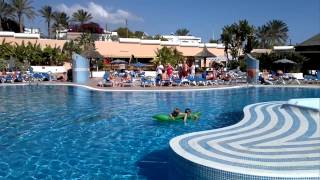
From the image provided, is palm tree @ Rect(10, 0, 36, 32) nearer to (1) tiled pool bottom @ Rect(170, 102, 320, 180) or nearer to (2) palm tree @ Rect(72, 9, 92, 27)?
(2) palm tree @ Rect(72, 9, 92, 27)

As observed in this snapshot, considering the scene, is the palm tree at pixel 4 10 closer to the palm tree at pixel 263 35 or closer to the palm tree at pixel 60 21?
the palm tree at pixel 60 21

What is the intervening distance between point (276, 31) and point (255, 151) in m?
67.6

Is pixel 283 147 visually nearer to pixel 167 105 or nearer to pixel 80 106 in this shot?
pixel 167 105

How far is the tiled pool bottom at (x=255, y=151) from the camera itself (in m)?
5.25

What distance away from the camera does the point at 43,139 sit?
9625 millimetres

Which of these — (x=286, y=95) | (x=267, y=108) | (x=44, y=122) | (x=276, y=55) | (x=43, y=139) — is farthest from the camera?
(x=276, y=55)

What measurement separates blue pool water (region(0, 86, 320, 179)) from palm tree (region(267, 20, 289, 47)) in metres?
52.1

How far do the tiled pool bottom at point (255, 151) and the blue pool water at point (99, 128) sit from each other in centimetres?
96

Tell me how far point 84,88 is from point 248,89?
8.89 metres

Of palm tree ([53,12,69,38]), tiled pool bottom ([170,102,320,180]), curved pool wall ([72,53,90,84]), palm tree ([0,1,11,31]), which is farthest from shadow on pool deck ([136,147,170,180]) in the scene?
palm tree ([53,12,69,38])

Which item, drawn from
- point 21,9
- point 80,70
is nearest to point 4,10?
point 21,9

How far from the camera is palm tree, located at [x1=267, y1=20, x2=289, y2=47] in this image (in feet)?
228

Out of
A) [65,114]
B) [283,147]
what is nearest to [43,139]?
[65,114]

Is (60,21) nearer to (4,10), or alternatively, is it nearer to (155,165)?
(4,10)
